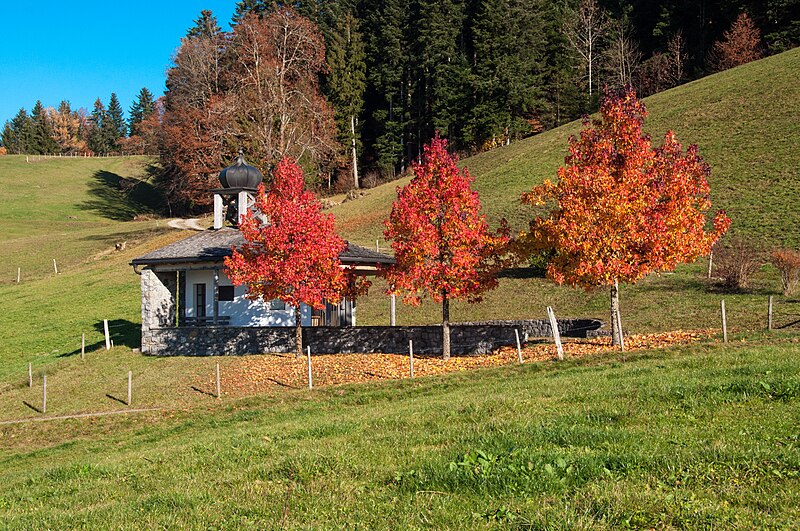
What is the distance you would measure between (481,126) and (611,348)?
188 ft

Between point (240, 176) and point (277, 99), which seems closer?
point (240, 176)

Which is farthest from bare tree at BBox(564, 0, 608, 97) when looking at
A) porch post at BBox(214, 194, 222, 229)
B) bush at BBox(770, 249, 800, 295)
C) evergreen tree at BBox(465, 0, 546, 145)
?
porch post at BBox(214, 194, 222, 229)

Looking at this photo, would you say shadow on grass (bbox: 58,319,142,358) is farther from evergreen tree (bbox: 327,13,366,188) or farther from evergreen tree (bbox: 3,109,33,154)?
evergreen tree (bbox: 3,109,33,154)

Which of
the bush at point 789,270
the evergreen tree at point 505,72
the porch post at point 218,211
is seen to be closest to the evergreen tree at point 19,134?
the evergreen tree at point 505,72

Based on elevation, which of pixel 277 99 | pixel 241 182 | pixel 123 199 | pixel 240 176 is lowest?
pixel 241 182

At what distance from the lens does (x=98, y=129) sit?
16438 centimetres

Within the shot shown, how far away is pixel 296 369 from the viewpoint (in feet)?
77.6

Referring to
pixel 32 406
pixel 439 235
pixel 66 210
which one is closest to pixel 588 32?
pixel 439 235

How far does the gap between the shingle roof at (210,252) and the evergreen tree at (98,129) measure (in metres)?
140

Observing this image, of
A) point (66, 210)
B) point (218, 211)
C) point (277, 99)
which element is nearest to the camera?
point (218, 211)

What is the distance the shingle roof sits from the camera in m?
28.7

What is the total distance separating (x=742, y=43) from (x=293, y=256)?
64125 millimetres

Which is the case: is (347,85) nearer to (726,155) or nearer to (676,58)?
(676,58)

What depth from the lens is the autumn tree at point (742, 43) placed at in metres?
70.5
